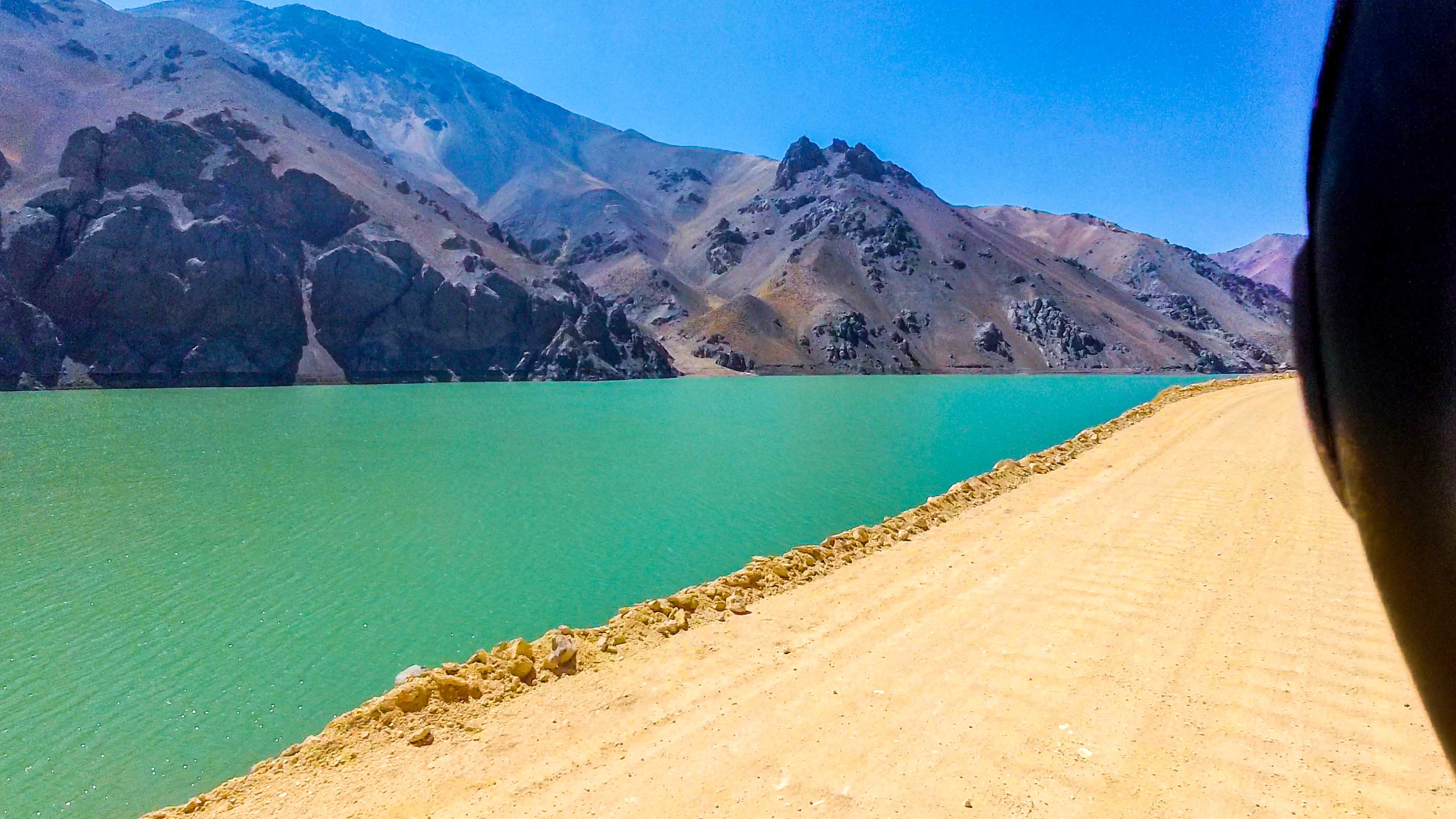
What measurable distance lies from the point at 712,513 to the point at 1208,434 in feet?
61.6

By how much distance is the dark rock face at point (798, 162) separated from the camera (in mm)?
189000

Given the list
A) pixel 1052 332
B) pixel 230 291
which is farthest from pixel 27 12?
pixel 1052 332

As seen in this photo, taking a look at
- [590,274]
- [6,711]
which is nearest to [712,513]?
[6,711]

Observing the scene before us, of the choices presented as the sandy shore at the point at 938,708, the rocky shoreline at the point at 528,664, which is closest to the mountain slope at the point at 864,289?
the rocky shoreline at the point at 528,664

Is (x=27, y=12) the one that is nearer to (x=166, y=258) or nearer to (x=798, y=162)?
(x=166, y=258)

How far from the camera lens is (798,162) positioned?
190500 millimetres

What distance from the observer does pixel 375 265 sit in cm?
9081

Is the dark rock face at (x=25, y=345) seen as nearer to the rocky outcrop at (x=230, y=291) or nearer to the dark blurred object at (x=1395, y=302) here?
the rocky outcrop at (x=230, y=291)

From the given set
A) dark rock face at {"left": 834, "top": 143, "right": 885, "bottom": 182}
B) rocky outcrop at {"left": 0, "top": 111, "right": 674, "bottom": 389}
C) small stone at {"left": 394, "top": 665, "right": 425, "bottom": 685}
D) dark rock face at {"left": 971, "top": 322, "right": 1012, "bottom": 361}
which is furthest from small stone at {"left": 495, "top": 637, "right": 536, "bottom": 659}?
dark rock face at {"left": 834, "top": 143, "right": 885, "bottom": 182}

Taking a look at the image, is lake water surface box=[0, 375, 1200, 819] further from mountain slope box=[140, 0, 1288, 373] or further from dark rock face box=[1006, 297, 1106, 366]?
dark rock face box=[1006, 297, 1106, 366]

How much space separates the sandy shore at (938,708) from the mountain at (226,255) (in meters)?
88.7

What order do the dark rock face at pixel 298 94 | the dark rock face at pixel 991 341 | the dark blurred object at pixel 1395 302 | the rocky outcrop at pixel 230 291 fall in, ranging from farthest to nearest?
1. the dark rock face at pixel 991 341
2. the dark rock face at pixel 298 94
3. the rocky outcrop at pixel 230 291
4. the dark blurred object at pixel 1395 302

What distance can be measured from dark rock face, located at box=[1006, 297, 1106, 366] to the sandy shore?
138 m

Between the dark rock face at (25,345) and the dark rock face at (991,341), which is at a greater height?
the dark rock face at (991,341)
